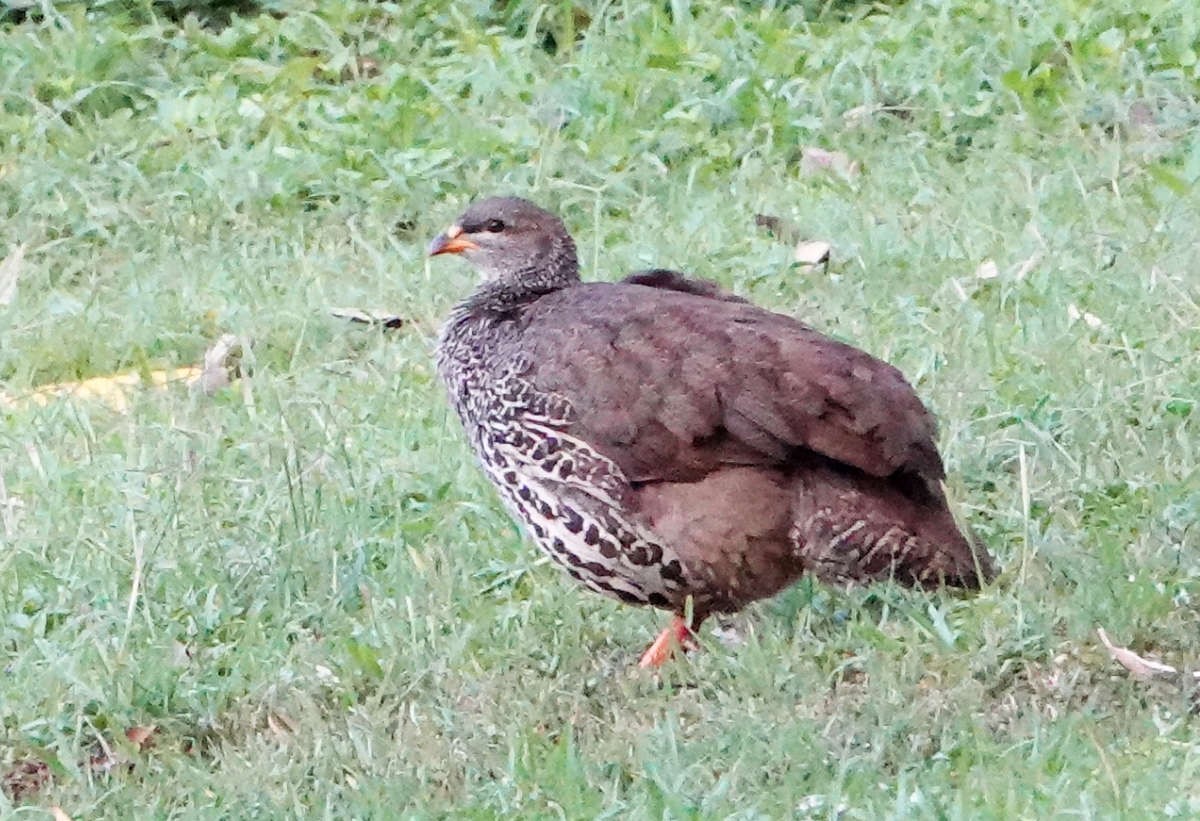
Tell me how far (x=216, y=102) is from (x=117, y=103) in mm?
480

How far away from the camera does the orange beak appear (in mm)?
5914

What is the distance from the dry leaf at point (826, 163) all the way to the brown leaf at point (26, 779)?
4.20 meters

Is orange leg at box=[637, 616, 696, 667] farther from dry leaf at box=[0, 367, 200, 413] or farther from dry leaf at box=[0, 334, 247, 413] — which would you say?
dry leaf at box=[0, 367, 200, 413]

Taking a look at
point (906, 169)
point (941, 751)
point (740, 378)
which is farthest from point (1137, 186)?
point (941, 751)

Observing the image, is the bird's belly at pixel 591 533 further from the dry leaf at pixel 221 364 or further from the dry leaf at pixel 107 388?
the dry leaf at pixel 107 388

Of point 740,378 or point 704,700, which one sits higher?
point 740,378

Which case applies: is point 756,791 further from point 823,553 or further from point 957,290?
point 957,290

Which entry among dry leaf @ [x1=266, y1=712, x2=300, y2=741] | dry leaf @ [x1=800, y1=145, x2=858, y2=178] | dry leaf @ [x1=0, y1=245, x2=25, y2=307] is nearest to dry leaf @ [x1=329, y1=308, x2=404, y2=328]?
dry leaf @ [x1=0, y1=245, x2=25, y2=307]

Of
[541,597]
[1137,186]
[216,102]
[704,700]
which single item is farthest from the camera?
[216,102]

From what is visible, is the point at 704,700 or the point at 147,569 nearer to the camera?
the point at 704,700

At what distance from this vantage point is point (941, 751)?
14.1 feet

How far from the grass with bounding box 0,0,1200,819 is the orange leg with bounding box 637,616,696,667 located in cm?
9

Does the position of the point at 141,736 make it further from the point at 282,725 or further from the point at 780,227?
the point at 780,227

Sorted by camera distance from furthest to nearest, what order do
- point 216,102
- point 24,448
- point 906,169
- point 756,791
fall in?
point 216,102 < point 906,169 < point 24,448 < point 756,791
